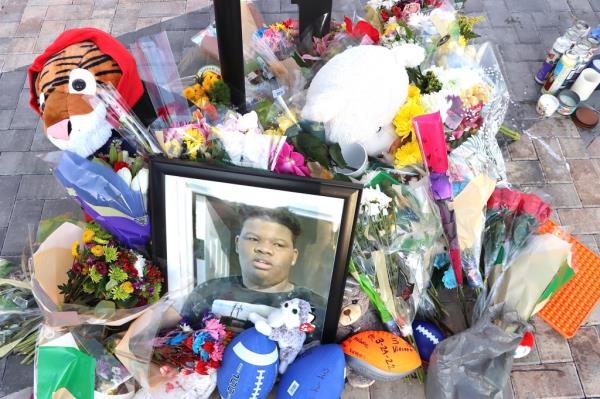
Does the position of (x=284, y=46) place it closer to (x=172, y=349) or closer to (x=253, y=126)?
(x=253, y=126)

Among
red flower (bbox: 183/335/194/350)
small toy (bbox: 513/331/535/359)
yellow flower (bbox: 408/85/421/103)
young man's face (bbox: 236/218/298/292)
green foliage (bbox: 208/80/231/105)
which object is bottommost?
small toy (bbox: 513/331/535/359)

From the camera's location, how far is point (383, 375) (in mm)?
1876

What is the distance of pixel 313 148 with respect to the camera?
1.90 m

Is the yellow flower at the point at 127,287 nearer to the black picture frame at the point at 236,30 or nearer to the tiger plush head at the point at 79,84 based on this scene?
the tiger plush head at the point at 79,84

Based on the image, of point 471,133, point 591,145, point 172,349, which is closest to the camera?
point 172,349

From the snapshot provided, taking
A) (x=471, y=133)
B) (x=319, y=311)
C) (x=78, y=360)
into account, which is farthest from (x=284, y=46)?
(x=78, y=360)

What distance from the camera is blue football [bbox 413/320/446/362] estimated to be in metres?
2.04

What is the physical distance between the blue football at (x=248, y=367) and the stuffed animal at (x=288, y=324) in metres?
0.04

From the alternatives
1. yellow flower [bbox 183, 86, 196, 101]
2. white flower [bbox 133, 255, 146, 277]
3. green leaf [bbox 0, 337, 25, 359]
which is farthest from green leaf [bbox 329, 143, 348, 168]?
green leaf [bbox 0, 337, 25, 359]

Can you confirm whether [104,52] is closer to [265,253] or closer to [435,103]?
[265,253]

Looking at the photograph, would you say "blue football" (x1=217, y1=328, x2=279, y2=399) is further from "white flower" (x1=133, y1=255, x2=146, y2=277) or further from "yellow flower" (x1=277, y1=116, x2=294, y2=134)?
"yellow flower" (x1=277, y1=116, x2=294, y2=134)

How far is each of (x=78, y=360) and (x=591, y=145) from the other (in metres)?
2.88

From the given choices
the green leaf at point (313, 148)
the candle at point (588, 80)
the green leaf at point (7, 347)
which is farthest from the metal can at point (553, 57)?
the green leaf at point (7, 347)

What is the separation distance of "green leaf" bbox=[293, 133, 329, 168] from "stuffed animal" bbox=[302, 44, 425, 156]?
0.20 feet
